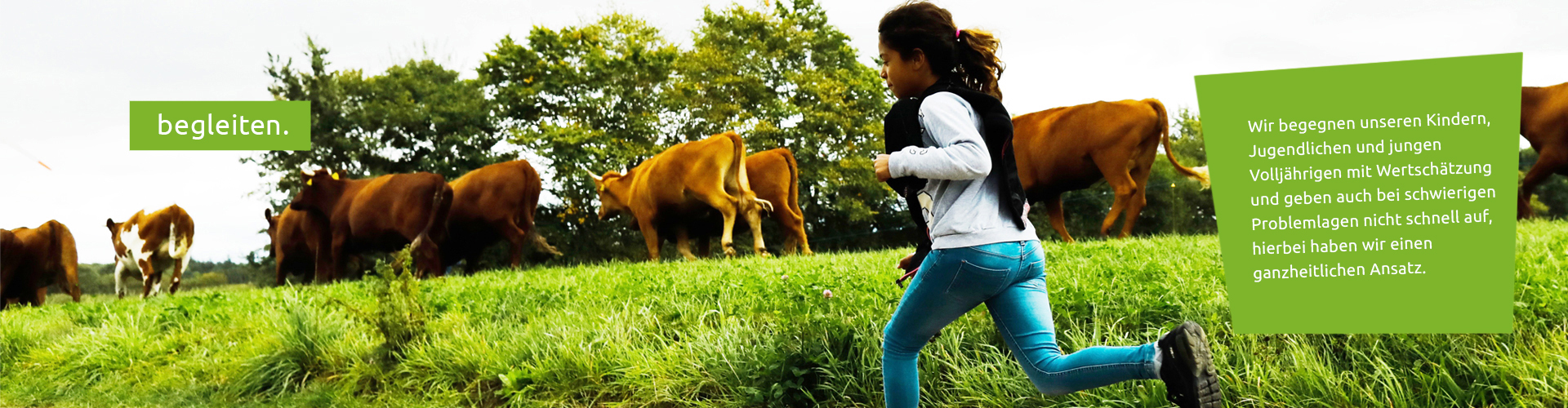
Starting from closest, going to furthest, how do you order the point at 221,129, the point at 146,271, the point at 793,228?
the point at 221,129 → the point at 793,228 → the point at 146,271

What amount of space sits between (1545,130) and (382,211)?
1619cm

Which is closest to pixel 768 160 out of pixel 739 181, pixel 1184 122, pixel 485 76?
pixel 739 181

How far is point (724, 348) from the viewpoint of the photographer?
446cm

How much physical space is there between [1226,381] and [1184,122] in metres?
37.3

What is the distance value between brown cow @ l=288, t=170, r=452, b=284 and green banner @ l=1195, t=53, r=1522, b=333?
449 inches

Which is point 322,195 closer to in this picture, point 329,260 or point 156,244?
point 329,260

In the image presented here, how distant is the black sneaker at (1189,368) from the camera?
2590 millimetres

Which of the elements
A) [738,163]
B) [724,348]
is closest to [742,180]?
[738,163]

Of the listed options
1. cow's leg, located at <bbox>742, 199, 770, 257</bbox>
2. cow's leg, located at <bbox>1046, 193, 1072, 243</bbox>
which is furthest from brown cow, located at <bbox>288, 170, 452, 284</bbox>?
cow's leg, located at <bbox>1046, 193, 1072, 243</bbox>

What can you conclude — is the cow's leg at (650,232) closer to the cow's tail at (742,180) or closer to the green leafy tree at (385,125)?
the cow's tail at (742,180)

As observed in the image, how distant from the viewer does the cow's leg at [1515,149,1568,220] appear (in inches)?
488

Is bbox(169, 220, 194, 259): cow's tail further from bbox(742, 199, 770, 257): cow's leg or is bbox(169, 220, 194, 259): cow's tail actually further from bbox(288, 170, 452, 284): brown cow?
bbox(742, 199, 770, 257): cow's leg

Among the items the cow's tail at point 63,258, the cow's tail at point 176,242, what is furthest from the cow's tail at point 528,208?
the cow's tail at point 63,258

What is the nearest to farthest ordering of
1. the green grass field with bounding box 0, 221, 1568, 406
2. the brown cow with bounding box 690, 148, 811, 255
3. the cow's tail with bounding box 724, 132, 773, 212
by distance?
the green grass field with bounding box 0, 221, 1568, 406 < the cow's tail with bounding box 724, 132, 773, 212 < the brown cow with bounding box 690, 148, 811, 255
